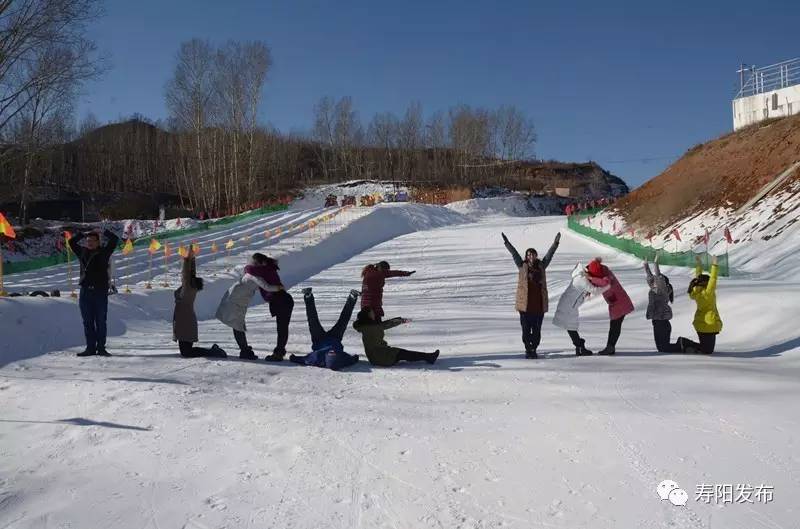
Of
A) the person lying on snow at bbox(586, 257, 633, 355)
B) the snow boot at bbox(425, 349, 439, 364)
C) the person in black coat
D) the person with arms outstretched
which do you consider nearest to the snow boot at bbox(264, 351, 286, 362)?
the snow boot at bbox(425, 349, 439, 364)

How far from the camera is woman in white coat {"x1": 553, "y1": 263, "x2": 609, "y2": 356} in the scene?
307 inches

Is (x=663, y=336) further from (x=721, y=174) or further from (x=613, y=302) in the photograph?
(x=721, y=174)

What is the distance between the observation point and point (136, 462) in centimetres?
444

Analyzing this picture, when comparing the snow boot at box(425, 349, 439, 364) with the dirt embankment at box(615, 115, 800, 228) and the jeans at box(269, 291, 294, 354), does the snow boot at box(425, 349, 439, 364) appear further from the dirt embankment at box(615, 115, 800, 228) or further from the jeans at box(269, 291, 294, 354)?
the dirt embankment at box(615, 115, 800, 228)

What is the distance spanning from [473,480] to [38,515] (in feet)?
8.59

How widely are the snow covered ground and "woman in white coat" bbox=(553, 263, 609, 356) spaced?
380 mm

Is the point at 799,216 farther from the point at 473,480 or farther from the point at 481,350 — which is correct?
the point at 473,480

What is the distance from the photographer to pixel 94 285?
7750mm

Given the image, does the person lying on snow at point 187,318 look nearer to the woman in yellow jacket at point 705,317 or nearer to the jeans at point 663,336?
the jeans at point 663,336

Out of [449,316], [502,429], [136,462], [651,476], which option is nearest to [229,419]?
[136,462]

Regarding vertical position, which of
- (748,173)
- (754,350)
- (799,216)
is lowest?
(754,350)

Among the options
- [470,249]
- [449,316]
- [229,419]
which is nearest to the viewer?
[229,419]

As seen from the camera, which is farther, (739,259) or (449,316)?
(739,259)

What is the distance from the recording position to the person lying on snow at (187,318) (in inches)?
310
